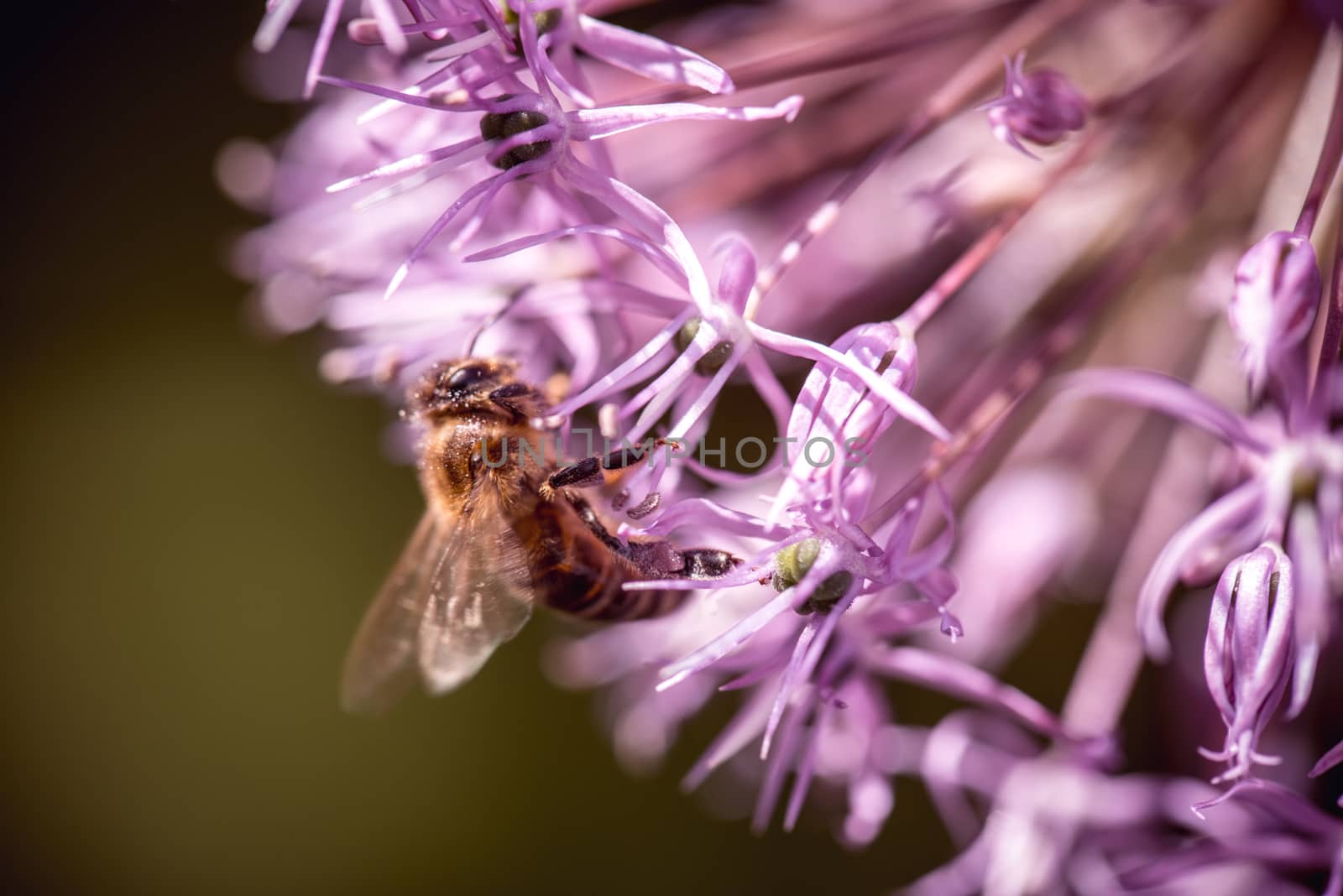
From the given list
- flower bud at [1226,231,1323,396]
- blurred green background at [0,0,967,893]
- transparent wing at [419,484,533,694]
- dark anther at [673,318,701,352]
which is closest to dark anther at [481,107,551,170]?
dark anther at [673,318,701,352]

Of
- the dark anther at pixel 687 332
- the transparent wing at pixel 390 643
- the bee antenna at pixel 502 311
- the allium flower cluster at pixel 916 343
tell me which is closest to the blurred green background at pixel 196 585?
the allium flower cluster at pixel 916 343

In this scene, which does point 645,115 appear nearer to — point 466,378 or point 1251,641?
point 466,378

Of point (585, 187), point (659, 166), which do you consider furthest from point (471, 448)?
point (659, 166)

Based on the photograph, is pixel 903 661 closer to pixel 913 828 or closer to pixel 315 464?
pixel 913 828

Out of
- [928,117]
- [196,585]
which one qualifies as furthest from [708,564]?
[196,585]

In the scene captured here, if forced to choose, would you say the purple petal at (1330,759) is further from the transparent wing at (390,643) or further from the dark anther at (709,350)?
the transparent wing at (390,643)
